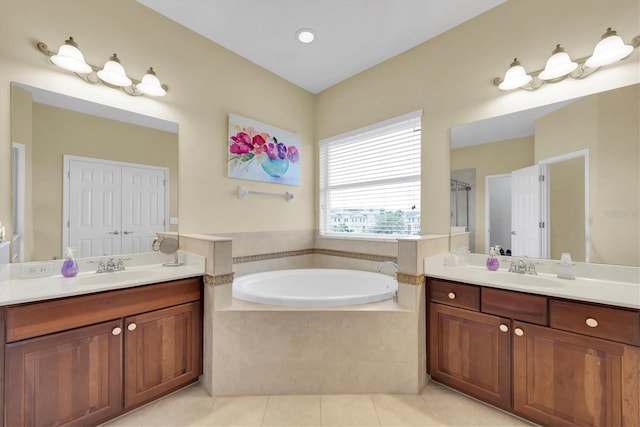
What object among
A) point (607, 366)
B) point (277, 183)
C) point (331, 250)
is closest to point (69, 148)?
point (277, 183)

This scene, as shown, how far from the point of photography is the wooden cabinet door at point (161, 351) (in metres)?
1.63

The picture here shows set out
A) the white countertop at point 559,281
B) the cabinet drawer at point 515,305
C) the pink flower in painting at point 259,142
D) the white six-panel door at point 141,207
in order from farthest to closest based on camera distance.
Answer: the pink flower in painting at point 259,142 < the white six-panel door at point 141,207 < the cabinet drawer at point 515,305 < the white countertop at point 559,281

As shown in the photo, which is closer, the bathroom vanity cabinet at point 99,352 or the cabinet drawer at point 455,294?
the bathroom vanity cabinet at point 99,352

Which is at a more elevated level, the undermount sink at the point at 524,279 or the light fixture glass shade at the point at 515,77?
the light fixture glass shade at the point at 515,77

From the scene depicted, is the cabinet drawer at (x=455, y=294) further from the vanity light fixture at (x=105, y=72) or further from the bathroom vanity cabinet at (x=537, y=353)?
the vanity light fixture at (x=105, y=72)

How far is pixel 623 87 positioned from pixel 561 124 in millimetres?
324

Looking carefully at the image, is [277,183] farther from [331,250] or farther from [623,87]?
[623,87]

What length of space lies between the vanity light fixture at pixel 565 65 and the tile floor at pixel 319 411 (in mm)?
2190

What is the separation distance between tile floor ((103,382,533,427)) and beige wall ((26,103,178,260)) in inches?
48.6

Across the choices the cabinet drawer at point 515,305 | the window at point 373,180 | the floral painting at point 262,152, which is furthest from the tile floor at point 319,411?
the floral painting at point 262,152

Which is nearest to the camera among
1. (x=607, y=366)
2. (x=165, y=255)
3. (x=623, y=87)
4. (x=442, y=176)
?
(x=607, y=366)

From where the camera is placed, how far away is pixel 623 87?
5.45ft

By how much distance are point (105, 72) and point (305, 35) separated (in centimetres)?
157

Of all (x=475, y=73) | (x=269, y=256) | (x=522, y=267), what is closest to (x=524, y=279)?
(x=522, y=267)
